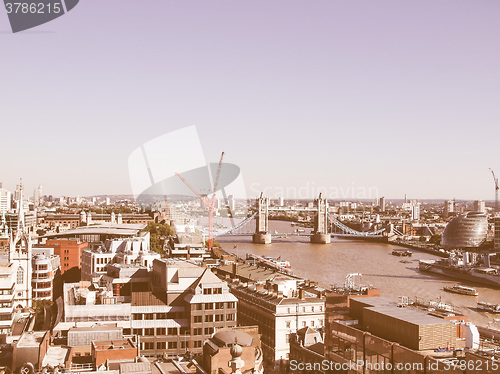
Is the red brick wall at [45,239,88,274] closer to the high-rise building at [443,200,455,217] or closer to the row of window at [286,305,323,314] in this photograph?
the row of window at [286,305,323,314]

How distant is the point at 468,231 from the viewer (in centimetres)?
4169

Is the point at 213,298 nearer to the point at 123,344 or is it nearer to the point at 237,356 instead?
the point at 123,344

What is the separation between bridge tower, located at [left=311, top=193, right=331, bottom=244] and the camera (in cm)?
4544

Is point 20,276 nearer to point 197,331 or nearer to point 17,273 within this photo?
point 17,273

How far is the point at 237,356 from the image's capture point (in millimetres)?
4805

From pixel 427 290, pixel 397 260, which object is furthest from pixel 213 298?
pixel 397 260

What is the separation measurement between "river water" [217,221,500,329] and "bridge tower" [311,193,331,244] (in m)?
3.29

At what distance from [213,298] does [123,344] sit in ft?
11.3

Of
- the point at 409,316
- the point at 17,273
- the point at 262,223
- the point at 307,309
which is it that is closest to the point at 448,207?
the point at 262,223

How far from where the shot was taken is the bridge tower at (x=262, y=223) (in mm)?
43719

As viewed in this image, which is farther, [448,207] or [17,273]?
[448,207]

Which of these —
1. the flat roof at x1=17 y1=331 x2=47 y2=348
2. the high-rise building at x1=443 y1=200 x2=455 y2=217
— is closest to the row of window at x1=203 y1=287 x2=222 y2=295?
the flat roof at x1=17 y1=331 x2=47 y2=348

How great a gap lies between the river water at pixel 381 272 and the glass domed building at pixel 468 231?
2.42 metres

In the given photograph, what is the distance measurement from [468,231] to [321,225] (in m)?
11.7
